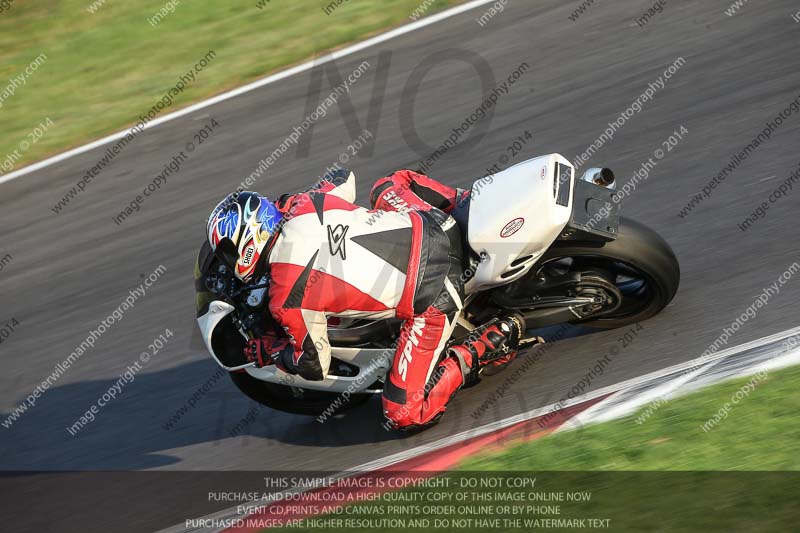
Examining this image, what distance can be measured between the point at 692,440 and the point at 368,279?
6.54ft

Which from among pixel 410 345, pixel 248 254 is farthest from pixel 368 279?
pixel 248 254

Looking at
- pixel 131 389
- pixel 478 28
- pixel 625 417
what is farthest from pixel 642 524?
pixel 478 28

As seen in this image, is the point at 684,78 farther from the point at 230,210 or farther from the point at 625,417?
the point at 230,210

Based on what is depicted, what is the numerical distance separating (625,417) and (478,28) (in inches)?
244

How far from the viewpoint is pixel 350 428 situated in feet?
19.7

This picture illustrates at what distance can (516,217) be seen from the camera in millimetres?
5117

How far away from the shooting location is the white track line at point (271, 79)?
32.7 feet

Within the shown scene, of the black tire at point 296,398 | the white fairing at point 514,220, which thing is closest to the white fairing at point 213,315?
the white fairing at point 514,220

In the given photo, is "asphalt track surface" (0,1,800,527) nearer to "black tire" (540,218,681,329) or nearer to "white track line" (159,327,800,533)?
"white track line" (159,327,800,533)

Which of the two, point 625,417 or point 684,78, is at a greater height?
point 684,78

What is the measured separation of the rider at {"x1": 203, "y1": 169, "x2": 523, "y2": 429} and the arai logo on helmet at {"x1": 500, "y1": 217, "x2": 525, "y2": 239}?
395 mm

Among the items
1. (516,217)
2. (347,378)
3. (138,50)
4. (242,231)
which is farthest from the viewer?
(138,50)

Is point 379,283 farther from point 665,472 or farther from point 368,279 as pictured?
point 665,472

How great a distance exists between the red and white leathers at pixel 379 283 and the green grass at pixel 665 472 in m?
0.69
